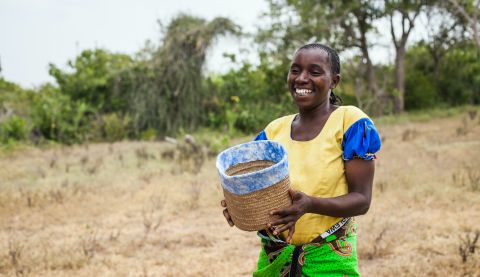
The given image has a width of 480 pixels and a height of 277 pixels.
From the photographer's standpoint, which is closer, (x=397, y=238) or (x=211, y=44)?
(x=397, y=238)

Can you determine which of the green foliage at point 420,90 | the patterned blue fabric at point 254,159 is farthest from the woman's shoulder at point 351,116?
the green foliage at point 420,90

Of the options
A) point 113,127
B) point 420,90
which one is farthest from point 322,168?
point 420,90

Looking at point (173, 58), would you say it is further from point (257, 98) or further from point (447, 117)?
point (447, 117)

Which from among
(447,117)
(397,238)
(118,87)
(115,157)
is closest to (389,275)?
(397,238)

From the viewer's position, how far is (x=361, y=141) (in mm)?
1529

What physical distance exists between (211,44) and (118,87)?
342 cm

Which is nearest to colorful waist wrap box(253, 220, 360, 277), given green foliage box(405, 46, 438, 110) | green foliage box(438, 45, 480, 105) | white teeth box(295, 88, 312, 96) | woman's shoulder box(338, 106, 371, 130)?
woman's shoulder box(338, 106, 371, 130)

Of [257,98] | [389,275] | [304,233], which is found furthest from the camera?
[257,98]

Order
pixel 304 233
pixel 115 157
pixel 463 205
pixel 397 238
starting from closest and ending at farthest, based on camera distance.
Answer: pixel 304 233
pixel 397 238
pixel 463 205
pixel 115 157

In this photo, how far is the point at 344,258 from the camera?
1.62 m

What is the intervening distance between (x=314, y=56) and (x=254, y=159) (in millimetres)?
389

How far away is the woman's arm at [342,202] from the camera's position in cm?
137

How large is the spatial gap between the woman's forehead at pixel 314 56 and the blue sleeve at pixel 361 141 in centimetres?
23

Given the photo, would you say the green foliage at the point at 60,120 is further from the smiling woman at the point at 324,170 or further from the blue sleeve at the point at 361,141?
the blue sleeve at the point at 361,141
